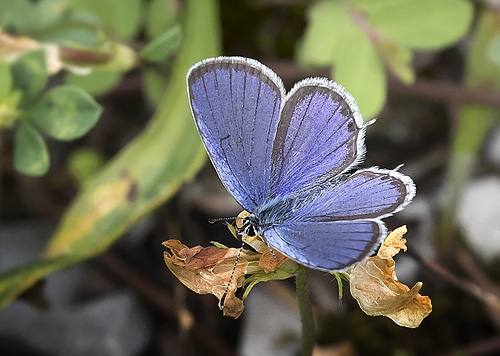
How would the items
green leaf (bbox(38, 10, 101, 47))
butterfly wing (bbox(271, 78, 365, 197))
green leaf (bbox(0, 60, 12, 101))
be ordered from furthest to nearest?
green leaf (bbox(38, 10, 101, 47))
green leaf (bbox(0, 60, 12, 101))
butterfly wing (bbox(271, 78, 365, 197))

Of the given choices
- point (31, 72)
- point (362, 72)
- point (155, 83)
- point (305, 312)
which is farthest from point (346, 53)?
point (305, 312)

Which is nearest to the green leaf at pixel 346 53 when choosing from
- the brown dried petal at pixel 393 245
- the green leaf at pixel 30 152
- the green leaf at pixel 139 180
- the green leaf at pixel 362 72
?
the green leaf at pixel 362 72

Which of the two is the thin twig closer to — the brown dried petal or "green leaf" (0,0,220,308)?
"green leaf" (0,0,220,308)

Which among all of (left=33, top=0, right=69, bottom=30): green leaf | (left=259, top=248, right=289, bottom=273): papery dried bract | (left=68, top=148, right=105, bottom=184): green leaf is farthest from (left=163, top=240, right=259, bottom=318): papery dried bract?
(left=68, top=148, right=105, bottom=184): green leaf

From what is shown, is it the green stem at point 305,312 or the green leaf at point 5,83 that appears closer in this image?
the green stem at point 305,312

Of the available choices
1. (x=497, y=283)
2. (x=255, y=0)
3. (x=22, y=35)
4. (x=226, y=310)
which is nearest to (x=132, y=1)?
(x=22, y=35)

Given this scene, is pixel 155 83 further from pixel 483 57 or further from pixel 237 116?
pixel 483 57

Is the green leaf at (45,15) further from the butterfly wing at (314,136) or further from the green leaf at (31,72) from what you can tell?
the butterfly wing at (314,136)
